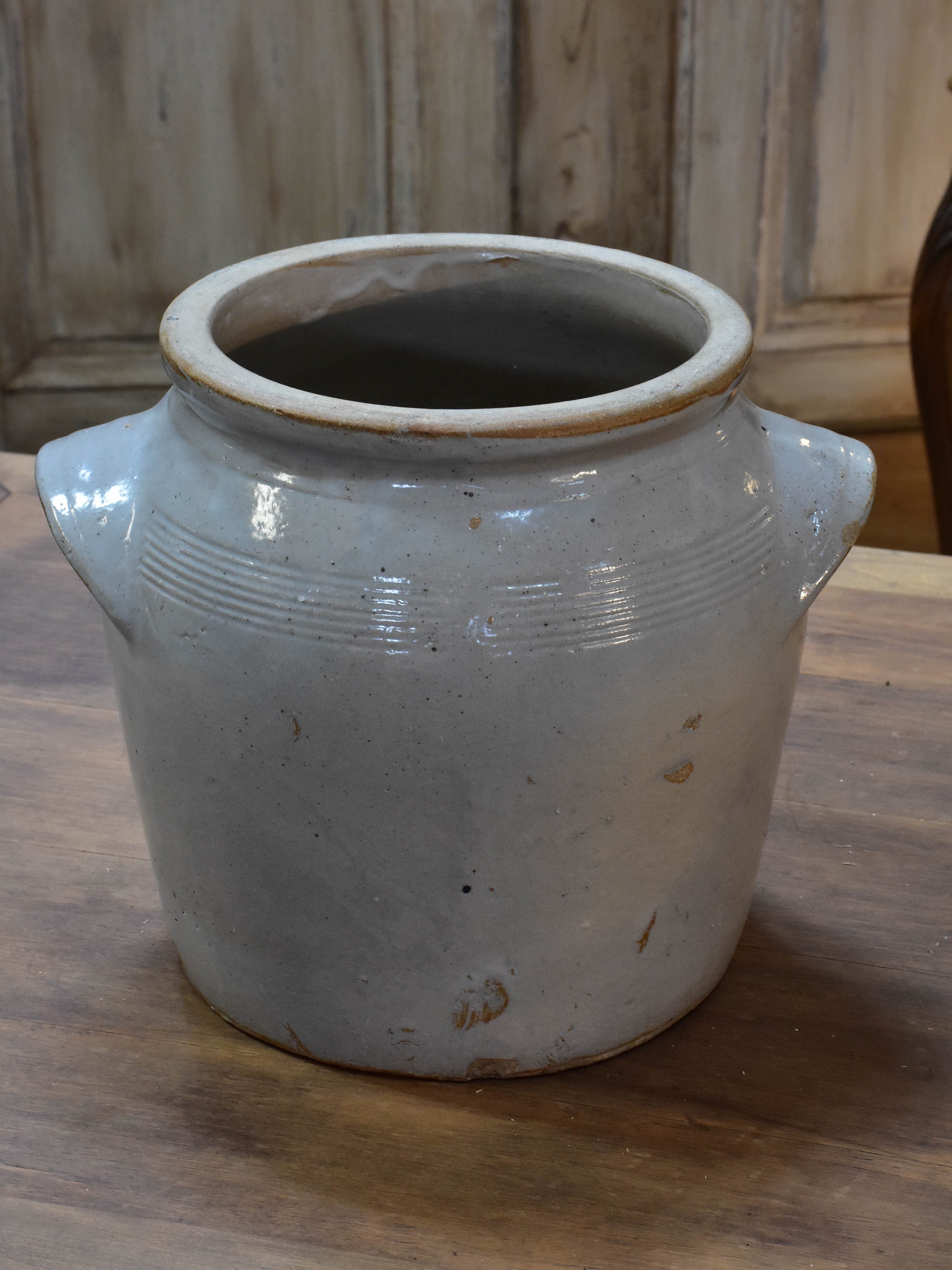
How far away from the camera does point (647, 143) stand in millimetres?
2043

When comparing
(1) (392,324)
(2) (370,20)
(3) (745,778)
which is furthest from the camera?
(2) (370,20)

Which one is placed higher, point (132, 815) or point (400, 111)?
point (400, 111)

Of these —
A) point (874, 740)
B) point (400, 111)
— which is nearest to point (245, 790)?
point (874, 740)

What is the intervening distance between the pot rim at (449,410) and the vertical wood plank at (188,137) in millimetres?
1179

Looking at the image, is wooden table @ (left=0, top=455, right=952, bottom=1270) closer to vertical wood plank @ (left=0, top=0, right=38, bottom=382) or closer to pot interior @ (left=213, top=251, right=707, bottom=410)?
pot interior @ (left=213, top=251, right=707, bottom=410)

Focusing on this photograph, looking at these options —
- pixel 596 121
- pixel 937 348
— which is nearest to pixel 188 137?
pixel 596 121

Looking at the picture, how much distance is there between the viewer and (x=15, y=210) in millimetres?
2066

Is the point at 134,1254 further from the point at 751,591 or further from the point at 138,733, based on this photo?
the point at 751,591

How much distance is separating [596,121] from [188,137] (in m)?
0.57

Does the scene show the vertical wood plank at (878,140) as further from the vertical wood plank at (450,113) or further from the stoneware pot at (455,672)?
the stoneware pot at (455,672)

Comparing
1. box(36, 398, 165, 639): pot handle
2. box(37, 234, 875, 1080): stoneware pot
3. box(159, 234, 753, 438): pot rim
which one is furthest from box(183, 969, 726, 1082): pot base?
box(159, 234, 753, 438): pot rim

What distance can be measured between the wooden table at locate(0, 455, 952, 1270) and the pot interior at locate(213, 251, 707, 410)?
35cm

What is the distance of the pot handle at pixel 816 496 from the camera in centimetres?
76

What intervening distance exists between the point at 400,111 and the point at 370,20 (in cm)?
12
